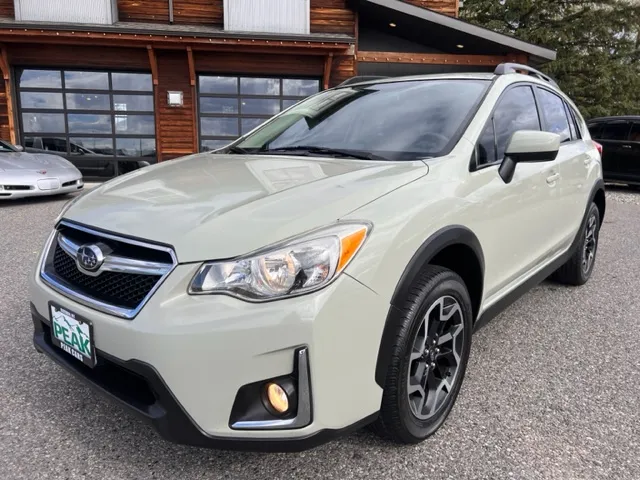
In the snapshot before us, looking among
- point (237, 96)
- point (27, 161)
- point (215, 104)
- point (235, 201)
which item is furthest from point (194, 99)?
point (235, 201)

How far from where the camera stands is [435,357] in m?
2.12

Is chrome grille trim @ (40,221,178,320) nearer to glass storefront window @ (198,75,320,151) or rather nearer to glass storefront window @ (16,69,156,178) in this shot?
glass storefront window @ (198,75,320,151)

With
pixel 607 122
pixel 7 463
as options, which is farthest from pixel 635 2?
pixel 7 463

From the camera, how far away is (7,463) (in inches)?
75.7

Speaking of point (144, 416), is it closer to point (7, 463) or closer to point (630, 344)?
point (7, 463)

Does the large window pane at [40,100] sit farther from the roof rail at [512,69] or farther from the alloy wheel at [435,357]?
the alloy wheel at [435,357]

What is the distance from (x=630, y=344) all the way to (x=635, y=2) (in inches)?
911

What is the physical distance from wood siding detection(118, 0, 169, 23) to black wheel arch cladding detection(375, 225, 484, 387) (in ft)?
38.0

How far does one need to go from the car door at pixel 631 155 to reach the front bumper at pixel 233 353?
440 inches

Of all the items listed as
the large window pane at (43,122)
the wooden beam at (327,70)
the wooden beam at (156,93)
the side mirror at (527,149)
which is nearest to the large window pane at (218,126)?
the wooden beam at (156,93)

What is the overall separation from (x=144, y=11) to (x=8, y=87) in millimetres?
3434

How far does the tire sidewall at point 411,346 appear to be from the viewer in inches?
72.7

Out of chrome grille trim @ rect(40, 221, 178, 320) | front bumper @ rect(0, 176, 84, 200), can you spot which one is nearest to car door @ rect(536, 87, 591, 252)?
chrome grille trim @ rect(40, 221, 178, 320)

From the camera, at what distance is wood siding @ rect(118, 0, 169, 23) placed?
37.8 ft
